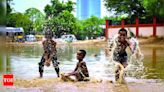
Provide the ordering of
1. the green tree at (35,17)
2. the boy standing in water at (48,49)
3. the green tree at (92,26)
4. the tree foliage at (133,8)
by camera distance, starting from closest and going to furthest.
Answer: the green tree at (35,17) → the green tree at (92,26) → the tree foliage at (133,8) → the boy standing in water at (48,49)

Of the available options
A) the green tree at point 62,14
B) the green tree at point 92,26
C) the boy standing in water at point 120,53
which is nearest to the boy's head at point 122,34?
the boy standing in water at point 120,53

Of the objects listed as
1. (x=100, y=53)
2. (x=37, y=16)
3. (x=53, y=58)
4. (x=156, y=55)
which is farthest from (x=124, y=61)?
(x=156, y=55)

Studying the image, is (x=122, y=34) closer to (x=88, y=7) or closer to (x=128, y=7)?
(x=128, y=7)

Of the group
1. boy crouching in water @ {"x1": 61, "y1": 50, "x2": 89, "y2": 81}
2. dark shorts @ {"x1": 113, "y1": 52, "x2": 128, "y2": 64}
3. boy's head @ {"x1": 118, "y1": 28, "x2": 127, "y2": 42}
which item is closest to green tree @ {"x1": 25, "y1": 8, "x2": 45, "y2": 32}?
boy crouching in water @ {"x1": 61, "y1": 50, "x2": 89, "y2": 81}

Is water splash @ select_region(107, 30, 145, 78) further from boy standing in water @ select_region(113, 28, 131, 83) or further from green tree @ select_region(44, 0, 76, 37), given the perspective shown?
green tree @ select_region(44, 0, 76, 37)

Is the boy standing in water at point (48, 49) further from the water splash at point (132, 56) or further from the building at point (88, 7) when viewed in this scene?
the building at point (88, 7)

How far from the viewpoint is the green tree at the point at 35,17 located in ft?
19.3

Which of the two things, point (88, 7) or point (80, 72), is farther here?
point (80, 72)

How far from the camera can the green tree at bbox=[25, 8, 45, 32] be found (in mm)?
5868

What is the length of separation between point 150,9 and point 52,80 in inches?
78.5

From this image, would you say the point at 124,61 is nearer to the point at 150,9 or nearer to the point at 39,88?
the point at 150,9

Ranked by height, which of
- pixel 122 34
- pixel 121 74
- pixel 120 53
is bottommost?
pixel 121 74

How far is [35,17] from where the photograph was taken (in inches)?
241

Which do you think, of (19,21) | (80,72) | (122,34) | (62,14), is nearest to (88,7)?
(19,21)
